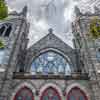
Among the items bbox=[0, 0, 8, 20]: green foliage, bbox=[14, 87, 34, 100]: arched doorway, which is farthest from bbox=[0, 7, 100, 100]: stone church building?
bbox=[0, 0, 8, 20]: green foliage

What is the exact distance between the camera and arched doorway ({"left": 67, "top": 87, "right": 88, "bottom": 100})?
1173cm

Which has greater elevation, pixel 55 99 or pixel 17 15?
pixel 17 15

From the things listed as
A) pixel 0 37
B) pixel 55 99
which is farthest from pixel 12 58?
pixel 55 99

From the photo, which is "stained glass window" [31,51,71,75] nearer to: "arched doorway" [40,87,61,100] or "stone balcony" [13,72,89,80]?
"stone balcony" [13,72,89,80]

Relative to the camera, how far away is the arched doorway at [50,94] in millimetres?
11711

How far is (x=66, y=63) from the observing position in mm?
16375

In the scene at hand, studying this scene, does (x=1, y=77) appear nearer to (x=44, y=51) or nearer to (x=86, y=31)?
(x=44, y=51)

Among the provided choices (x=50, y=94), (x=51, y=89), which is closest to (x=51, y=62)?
(x=51, y=89)

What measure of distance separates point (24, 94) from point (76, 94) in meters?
4.71

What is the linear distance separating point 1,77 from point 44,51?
21.7 feet

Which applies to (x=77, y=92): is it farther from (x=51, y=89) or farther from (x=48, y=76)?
(x=48, y=76)

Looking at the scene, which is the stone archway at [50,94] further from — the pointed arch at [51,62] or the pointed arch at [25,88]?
the pointed arch at [51,62]

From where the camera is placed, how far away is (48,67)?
16.0 meters

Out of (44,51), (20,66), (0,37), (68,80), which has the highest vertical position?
(0,37)
